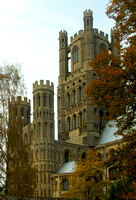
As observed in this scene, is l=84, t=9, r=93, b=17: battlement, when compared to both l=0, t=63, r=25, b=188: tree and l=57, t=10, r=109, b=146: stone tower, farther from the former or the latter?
l=0, t=63, r=25, b=188: tree

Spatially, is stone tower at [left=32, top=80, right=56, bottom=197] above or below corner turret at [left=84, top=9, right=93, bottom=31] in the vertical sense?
below

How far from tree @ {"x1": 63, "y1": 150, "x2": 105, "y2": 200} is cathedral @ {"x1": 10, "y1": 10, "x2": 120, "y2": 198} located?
1477 centimetres

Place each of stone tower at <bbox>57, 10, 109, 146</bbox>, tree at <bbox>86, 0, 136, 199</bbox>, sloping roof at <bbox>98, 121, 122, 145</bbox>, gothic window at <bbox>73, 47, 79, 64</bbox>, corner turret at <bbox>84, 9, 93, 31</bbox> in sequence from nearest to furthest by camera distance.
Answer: tree at <bbox>86, 0, 136, 199</bbox>, sloping roof at <bbox>98, 121, 122, 145</bbox>, stone tower at <bbox>57, 10, 109, 146</bbox>, corner turret at <bbox>84, 9, 93, 31</bbox>, gothic window at <bbox>73, 47, 79, 64</bbox>

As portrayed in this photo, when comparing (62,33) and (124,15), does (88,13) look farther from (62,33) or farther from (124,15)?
(124,15)

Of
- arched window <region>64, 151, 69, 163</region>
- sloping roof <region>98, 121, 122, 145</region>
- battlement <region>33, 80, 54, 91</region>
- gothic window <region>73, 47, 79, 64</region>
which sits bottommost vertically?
arched window <region>64, 151, 69, 163</region>

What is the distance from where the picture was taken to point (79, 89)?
77938 mm

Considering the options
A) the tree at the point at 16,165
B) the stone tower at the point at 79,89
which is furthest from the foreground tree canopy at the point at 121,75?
the stone tower at the point at 79,89

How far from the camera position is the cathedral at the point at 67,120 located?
64.1 m

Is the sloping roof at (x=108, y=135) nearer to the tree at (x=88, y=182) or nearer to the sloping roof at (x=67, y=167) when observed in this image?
the sloping roof at (x=67, y=167)

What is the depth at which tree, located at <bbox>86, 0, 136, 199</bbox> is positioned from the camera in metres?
19.7

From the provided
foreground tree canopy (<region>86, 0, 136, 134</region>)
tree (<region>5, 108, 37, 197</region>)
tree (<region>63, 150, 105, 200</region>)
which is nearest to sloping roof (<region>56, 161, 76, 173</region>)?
tree (<region>63, 150, 105, 200</region>)

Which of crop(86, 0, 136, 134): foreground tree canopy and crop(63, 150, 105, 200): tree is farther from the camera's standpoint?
crop(63, 150, 105, 200): tree

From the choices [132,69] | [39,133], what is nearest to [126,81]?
[132,69]

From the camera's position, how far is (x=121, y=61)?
20688mm
